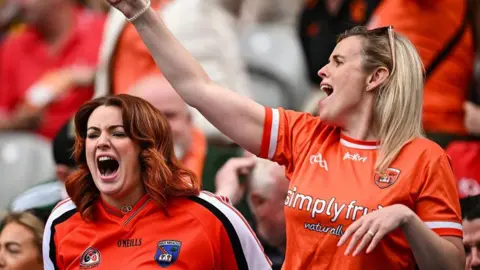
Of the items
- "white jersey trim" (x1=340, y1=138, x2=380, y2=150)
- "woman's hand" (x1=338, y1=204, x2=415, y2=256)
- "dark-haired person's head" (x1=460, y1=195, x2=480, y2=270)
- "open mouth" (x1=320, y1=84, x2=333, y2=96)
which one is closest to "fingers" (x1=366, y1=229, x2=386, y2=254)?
"woman's hand" (x1=338, y1=204, x2=415, y2=256)

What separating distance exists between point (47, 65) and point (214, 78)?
1467 millimetres

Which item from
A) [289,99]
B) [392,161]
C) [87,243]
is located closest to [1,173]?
[289,99]

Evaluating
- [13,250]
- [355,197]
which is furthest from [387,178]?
[13,250]

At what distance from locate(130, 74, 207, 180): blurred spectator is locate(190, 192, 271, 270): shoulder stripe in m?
1.36

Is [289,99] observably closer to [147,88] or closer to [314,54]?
[314,54]

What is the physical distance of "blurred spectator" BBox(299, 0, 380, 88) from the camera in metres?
8.20

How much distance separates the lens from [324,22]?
335 inches

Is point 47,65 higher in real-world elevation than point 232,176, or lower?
lower

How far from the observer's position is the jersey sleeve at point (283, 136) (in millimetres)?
4836

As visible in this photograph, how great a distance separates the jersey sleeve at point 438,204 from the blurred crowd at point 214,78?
84cm

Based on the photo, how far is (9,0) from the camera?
10523 millimetres

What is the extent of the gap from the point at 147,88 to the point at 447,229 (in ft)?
8.73

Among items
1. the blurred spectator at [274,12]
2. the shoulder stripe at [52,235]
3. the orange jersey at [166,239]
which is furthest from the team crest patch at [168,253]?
the blurred spectator at [274,12]

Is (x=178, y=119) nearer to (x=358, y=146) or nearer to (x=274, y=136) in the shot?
(x=274, y=136)
